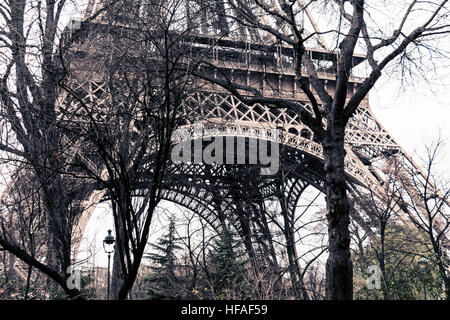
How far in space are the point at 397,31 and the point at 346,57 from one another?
2.27 feet

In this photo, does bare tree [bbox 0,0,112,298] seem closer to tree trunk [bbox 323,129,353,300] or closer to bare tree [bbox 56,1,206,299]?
bare tree [bbox 56,1,206,299]

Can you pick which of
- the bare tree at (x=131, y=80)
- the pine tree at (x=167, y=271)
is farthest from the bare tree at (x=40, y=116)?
the pine tree at (x=167, y=271)

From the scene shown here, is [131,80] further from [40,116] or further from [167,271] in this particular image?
[167,271]

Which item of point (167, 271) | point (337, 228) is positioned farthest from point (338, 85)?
point (167, 271)

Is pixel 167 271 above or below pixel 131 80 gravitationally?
below

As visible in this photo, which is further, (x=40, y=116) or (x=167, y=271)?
(x=167, y=271)

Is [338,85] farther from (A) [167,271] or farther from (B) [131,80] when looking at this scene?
(A) [167,271]

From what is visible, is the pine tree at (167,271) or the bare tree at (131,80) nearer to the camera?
the bare tree at (131,80)

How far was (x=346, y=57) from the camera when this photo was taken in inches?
248

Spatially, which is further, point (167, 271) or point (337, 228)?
point (167, 271)

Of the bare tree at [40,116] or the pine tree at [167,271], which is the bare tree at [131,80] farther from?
the pine tree at [167,271]

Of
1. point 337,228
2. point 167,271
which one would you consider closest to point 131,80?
point 337,228
